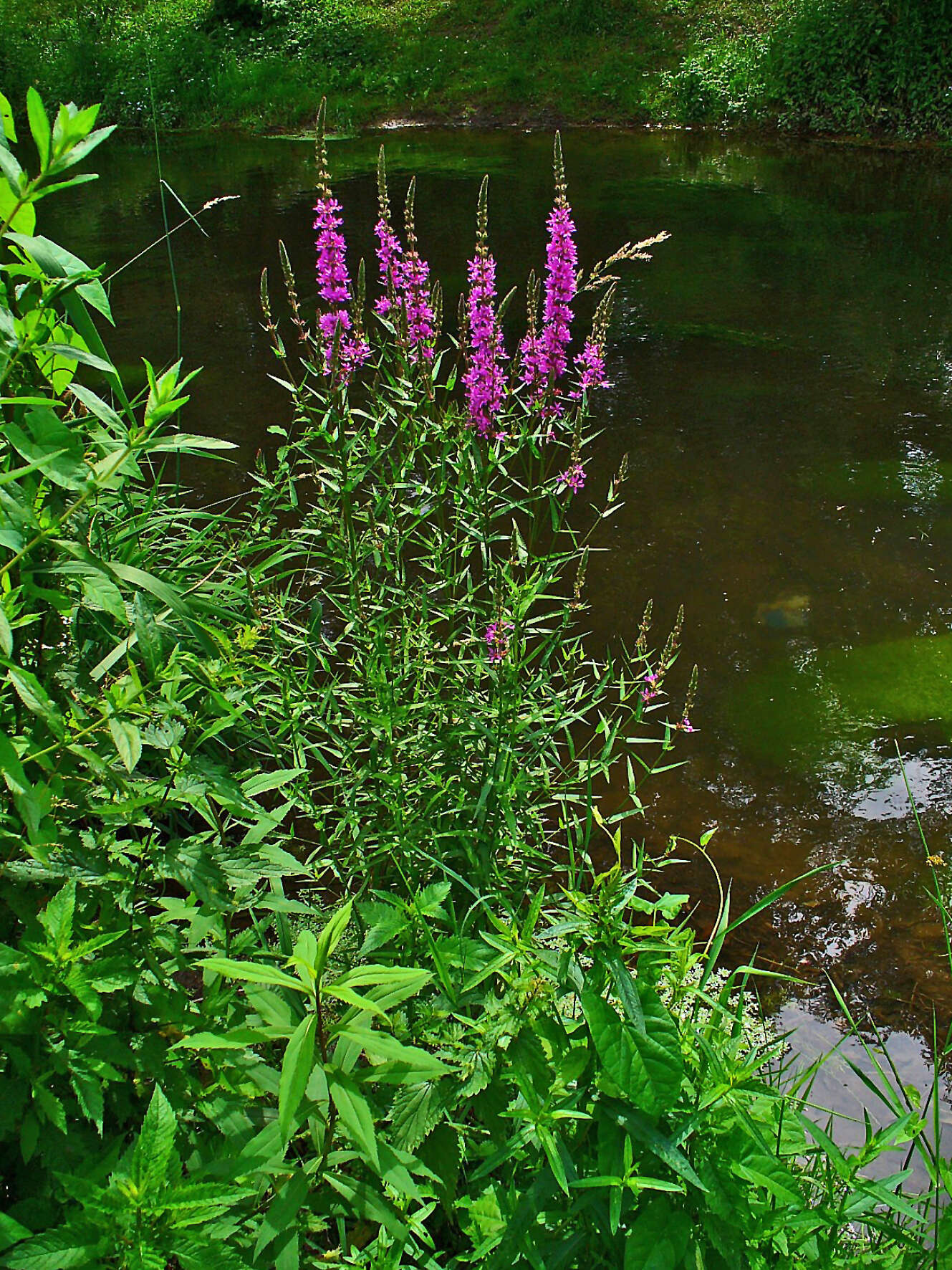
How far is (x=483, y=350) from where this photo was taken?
7.86ft

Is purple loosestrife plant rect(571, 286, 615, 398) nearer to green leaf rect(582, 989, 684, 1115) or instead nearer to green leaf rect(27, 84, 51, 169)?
green leaf rect(27, 84, 51, 169)

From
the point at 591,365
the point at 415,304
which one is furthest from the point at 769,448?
the point at 415,304

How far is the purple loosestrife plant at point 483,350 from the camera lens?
2354mm

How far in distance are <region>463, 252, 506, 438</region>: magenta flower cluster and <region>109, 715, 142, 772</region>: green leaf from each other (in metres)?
1.31

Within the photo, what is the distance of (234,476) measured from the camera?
5066 millimetres

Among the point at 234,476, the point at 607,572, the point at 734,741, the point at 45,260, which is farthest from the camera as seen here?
the point at 234,476

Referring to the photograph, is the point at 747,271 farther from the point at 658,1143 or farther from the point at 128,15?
the point at 128,15

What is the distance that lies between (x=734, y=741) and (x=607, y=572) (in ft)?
3.62

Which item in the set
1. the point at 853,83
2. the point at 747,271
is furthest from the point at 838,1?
the point at 747,271

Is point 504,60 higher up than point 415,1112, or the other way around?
point 504,60

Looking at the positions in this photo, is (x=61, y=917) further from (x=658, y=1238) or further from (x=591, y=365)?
(x=591, y=365)

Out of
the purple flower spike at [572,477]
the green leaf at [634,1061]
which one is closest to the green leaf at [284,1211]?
the green leaf at [634,1061]

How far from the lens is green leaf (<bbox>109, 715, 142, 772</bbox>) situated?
125 centimetres

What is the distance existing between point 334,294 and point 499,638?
2.78 ft
